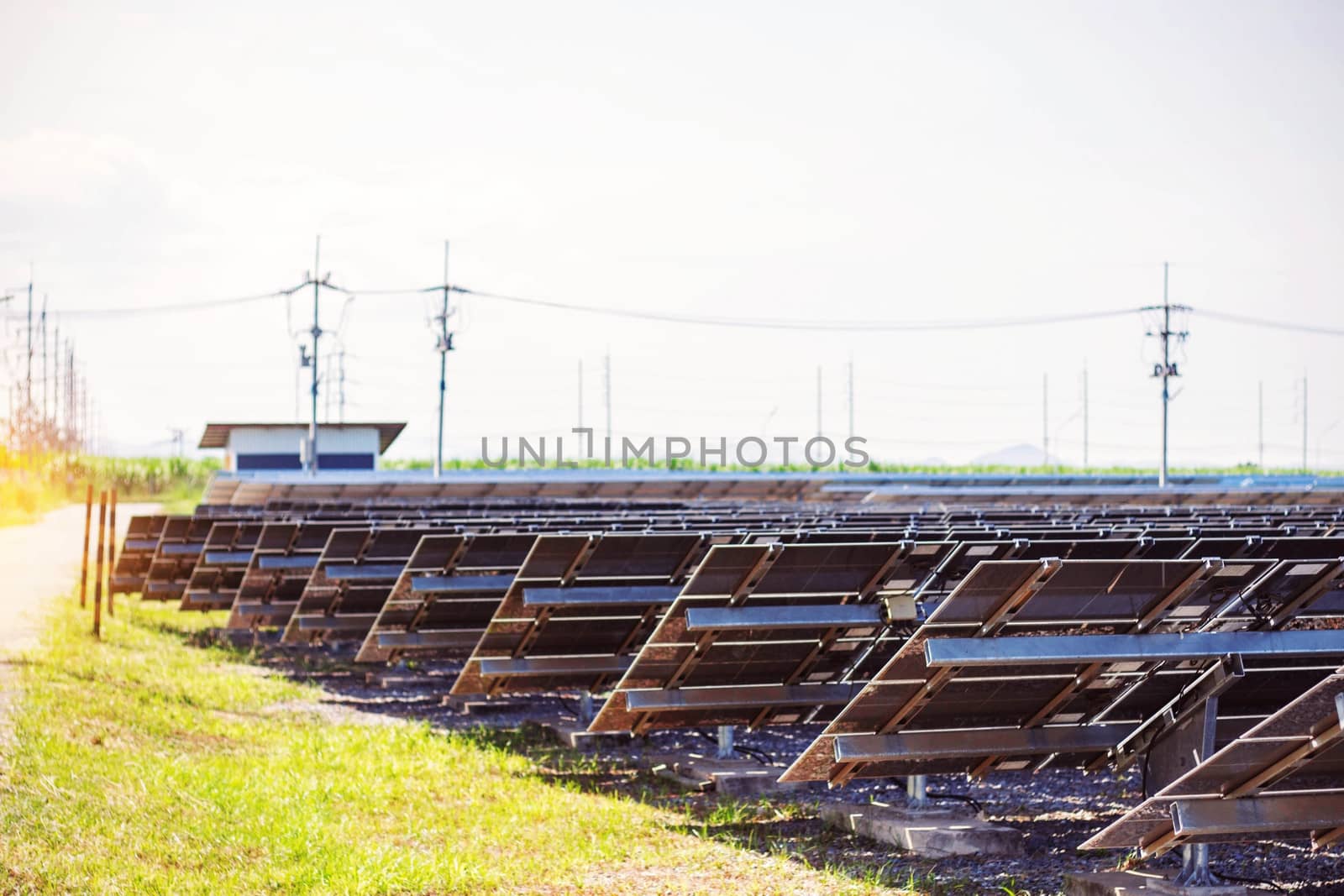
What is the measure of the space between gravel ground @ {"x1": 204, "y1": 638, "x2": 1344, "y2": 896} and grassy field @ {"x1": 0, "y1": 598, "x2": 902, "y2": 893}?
18 centimetres

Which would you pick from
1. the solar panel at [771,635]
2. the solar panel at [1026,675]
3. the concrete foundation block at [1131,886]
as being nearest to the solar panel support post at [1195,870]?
the concrete foundation block at [1131,886]

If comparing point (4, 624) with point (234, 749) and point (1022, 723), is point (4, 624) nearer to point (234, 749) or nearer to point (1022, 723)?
point (234, 749)

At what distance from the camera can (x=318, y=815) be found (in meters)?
9.67

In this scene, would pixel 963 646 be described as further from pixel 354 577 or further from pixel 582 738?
pixel 354 577

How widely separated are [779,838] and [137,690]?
8.78 metres

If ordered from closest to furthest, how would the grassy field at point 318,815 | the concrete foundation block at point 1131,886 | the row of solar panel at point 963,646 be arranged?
the concrete foundation block at point 1131,886 → the row of solar panel at point 963,646 → the grassy field at point 318,815

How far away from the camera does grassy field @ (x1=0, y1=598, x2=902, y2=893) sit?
809 centimetres

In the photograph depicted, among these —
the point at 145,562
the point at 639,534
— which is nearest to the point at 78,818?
the point at 639,534

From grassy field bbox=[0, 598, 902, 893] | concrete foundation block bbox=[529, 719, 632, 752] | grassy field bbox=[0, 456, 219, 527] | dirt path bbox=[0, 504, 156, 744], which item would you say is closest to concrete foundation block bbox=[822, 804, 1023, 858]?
grassy field bbox=[0, 598, 902, 893]

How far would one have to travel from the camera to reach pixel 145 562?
26.4m

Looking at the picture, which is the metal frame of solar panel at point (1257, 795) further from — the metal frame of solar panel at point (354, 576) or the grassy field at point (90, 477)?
the grassy field at point (90, 477)

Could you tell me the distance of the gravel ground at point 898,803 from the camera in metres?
8.12

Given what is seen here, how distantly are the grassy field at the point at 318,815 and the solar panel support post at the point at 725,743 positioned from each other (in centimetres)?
105

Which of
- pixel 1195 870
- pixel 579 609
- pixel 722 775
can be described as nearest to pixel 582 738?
pixel 579 609
